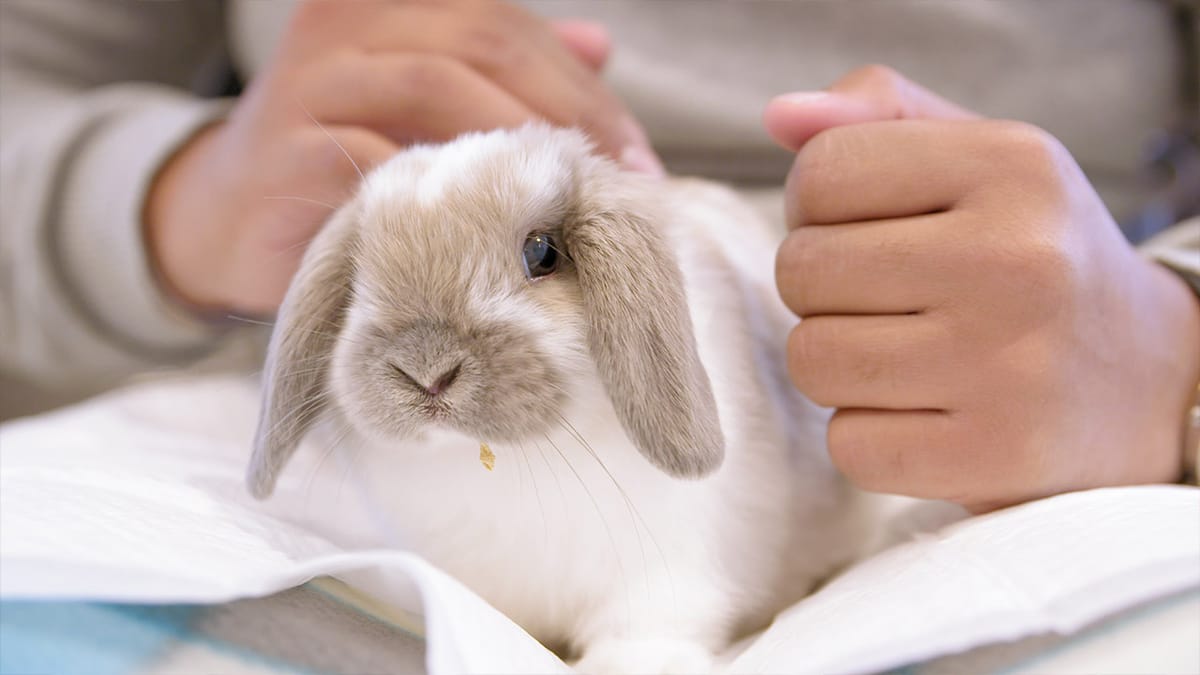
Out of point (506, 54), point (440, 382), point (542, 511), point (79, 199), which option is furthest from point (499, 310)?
point (79, 199)

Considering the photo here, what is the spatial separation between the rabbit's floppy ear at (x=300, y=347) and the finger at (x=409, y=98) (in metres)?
0.18

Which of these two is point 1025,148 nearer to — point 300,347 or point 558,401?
point 558,401

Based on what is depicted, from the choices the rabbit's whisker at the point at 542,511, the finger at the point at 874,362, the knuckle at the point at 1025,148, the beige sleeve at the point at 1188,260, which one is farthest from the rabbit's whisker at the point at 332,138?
the beige sleeve at the point at 1188,260

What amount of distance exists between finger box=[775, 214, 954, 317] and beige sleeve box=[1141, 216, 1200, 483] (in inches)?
10.4

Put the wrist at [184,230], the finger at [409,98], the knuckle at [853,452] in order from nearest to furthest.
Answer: the knuckle at [853,452] → the finger at [409,98] → the wrist at [184,230]

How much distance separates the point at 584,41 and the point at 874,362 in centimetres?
53

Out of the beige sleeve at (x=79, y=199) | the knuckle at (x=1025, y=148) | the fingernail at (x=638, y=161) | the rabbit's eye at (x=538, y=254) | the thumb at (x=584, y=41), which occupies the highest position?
the knuckle at (x=1025, y=148)

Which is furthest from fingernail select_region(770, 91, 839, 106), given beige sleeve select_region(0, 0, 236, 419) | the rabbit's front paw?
beige sleeve select_region(0, 0, 236, 419)

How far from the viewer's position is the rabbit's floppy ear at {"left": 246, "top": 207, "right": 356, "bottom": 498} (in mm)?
641

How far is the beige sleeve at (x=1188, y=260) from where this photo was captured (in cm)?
72

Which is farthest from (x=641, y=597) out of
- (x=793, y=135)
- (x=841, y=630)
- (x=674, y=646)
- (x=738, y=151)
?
(x=738, y=151)

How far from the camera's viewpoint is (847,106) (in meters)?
0.73

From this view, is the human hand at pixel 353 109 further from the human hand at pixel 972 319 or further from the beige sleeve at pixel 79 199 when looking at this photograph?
the human hand at pixel 972 319

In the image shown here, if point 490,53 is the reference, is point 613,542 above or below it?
below
